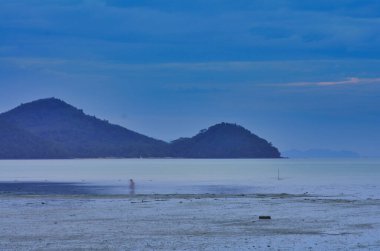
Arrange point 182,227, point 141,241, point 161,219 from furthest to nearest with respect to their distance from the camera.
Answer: point 161,219 → point 182,227 → point 141,241

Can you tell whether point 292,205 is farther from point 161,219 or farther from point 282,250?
point 282,250

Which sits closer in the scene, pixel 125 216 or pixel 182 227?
pixel 182 227

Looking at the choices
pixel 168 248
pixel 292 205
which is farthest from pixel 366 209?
pixel 168 248

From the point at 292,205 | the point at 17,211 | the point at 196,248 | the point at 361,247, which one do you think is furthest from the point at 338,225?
the point at 17,211

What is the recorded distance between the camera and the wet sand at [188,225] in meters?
27.6

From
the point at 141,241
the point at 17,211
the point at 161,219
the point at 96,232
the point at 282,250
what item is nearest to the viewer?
the point at 282,250

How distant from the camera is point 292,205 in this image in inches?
1895

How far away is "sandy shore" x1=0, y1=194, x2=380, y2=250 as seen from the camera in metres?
27.6

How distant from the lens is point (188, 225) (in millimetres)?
34719

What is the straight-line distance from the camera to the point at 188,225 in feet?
114

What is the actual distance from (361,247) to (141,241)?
27.1 ft

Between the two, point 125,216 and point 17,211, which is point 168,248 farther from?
point 17,211

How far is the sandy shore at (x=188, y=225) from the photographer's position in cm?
2758

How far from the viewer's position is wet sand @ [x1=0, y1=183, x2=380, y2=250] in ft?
90.5
